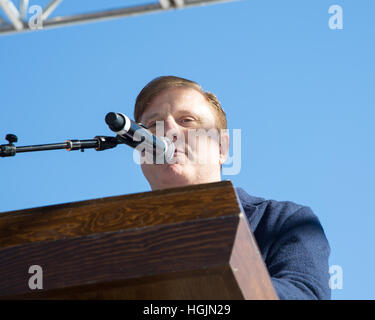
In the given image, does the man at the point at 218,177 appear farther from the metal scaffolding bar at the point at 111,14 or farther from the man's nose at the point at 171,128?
the metal scaffolding bar at the point at 111,14

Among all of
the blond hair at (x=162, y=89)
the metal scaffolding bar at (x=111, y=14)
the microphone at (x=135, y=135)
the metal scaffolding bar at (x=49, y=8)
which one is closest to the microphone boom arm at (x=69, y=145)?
the microphone at (x=135, y=135)

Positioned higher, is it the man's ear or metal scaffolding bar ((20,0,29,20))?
metal scaffolding bar ((20,0,29,20))

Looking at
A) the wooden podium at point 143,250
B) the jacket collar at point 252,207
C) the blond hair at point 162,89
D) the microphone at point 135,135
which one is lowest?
the wooden podium at point 143,250

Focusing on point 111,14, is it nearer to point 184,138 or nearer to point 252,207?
point 184,138

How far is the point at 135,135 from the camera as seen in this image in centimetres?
134

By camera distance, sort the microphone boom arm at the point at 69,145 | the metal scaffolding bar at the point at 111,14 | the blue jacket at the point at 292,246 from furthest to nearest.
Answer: the metal scaffolding bar at the point at 111,14 < the microphone boom arm at the point at 69,145 < the blue jacket at the point at 292,246

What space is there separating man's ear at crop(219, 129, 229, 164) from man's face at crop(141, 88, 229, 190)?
0.06ft

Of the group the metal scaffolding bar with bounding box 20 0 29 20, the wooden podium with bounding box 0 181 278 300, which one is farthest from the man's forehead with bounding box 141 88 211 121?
the metal scaffolding bar with bounding box 20 0 29 20

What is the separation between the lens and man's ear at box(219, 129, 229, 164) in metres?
2.20

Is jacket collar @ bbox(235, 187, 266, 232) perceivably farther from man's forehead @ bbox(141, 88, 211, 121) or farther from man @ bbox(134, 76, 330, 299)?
man's forehead @ bbox(141, 88, 211, 121)

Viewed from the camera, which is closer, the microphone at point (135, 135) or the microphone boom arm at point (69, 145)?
the microphone at point (135, 135)

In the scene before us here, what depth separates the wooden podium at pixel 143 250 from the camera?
91 centimetres
